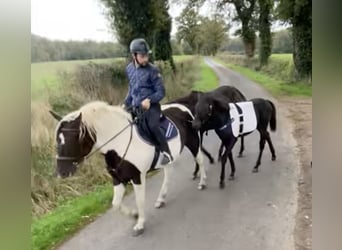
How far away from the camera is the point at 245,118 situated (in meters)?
1.68

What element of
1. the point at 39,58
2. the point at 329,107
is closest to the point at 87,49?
the point at 39,58

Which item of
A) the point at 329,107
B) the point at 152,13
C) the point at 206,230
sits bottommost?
the point at 206,230

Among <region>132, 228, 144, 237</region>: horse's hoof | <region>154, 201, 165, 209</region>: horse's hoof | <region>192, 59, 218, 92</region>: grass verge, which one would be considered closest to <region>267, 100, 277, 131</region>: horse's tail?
<region>192, 59, 218, 92</region>: grass verge

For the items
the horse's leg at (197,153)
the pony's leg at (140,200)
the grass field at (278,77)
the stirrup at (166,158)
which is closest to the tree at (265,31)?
the grass field at (278,77)

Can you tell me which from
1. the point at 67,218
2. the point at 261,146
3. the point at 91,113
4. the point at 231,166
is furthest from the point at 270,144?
the point at 67,218

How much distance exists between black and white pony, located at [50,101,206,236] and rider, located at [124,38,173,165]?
4 cm

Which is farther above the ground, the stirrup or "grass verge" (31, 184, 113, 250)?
the stirrup

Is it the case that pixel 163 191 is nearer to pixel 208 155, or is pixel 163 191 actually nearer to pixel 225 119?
pixel 208 155

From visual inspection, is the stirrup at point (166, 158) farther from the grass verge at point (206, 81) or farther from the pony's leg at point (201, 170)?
the grass verge at point (206, 81)

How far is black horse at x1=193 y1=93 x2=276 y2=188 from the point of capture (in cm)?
163

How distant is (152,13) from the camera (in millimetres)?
1573

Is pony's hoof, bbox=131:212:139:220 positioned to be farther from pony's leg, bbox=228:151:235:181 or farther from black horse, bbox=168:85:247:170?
pony's leg, bbox=228:151:235:181

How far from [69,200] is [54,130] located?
236mm

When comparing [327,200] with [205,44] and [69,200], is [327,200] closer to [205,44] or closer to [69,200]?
[205,44]
